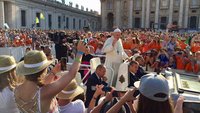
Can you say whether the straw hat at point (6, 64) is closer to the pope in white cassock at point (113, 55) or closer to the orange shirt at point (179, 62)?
the pope in white cassock at point (113, 55)

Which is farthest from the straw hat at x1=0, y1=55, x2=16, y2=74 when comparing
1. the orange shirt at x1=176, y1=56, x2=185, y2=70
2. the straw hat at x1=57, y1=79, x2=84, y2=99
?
the orange shirt at x1=176, y1=56, x2=185, y2=70

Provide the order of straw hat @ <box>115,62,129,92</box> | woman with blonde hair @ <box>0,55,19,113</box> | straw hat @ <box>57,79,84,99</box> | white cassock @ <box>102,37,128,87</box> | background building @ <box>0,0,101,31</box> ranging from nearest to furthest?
woman with blonde hair @ <box>0,55,19,113</box>
straw hat @ <box>57,79,84,99</box>
straw hat @ <box>115,62,129,92</box>
white cassock @ <box>102,37,128,87</box>
background building @ <box>0,0,101,31</box>

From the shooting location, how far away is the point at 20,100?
2.48 m

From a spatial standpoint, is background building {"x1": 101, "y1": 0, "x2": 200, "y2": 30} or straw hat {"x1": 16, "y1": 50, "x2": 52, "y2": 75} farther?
background building {"x1": 101, "y1": 0, "x2": 200, "y2": 30}

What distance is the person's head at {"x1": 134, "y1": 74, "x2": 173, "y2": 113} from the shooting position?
6.49 ft

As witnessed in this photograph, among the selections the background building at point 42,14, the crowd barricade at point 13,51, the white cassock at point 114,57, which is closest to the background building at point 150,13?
the background building at point 42,14

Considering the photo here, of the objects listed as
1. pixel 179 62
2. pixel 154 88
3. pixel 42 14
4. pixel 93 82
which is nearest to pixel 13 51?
pixel 179 62

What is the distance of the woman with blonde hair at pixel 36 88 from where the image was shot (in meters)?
2.40

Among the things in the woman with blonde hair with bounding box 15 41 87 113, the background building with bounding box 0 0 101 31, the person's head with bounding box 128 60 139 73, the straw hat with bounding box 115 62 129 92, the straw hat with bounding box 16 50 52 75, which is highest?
the background building with bounding box 0 0 101 31

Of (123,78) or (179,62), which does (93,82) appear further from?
(179,62)

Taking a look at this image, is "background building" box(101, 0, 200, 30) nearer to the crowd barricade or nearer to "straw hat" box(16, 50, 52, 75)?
the crowd barricade

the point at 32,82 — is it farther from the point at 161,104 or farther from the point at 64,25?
the point at 64,25

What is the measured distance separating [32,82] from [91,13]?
7953cm

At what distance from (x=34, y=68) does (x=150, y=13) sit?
232ft
